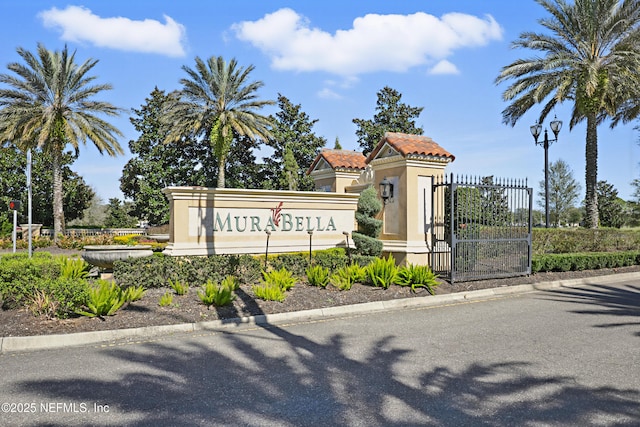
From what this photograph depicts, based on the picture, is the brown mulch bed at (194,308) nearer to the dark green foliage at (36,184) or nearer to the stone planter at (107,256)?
the stone planter at (107,256)

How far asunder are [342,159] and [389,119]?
2520 cm

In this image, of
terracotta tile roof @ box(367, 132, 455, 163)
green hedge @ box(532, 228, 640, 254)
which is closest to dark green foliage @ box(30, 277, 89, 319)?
terracotta tile roof @ box(367, 132, 455, 163)

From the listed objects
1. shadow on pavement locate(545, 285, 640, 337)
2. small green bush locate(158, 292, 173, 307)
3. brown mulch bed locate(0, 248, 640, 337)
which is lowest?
shadow on pavement locate(545, 285, 640, 337)

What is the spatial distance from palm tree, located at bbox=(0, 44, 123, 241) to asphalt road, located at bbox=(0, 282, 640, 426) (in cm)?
2428

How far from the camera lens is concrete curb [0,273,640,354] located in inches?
254

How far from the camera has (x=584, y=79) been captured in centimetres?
1898

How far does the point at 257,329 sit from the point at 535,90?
17712 millimetres

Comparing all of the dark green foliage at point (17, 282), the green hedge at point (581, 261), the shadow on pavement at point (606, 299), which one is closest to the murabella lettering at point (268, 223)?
the dark green foliage at point (17, 282)

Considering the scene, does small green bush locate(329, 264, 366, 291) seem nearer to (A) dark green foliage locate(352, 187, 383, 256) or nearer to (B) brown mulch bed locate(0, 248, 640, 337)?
(B) brown mulch bed locate(0, 248, 640, 337)

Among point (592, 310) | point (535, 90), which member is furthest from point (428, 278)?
point (535, 90)

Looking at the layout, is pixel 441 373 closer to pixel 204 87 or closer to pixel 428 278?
pixel 428 278

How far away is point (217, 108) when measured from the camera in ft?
103

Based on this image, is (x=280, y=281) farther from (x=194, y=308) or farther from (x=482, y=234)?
(x=482, y=234)

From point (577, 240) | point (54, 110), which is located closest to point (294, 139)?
point (54, 110)
